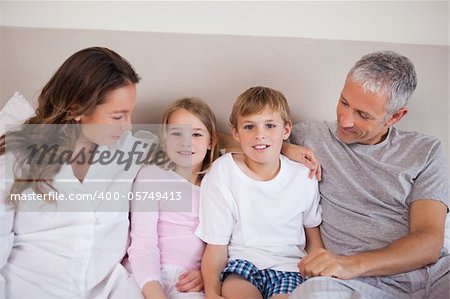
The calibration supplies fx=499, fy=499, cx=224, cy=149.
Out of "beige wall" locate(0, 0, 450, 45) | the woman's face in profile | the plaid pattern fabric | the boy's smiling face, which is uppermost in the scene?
"beige wall" locate(0, 0, 450, 45)

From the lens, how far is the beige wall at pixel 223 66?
157 cm

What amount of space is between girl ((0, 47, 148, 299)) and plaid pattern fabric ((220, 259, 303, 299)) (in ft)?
0.88

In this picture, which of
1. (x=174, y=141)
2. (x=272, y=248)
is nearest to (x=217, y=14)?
(x=174, y=141)

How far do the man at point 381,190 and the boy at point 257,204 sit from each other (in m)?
0.08

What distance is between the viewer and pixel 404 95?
4.67ft

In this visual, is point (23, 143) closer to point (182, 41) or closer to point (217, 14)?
point (182, 41)

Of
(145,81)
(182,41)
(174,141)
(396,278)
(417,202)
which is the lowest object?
(396,278)

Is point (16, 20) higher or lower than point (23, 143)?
higher

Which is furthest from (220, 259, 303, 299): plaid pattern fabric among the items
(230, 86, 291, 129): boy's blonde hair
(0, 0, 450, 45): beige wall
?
(0, 0, 450, 45): beige wall

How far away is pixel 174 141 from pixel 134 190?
18 centimetres

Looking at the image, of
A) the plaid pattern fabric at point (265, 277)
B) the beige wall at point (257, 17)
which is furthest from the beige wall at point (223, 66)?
the plaid pattern fabric at point (265, 277)

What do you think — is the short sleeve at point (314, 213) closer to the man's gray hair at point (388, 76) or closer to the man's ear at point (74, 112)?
the man's gray hair at point (388, 76)

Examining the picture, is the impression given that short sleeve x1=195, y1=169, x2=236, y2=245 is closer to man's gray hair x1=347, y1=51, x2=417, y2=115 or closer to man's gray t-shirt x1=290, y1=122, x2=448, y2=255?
man's gray t-shirt x1=290, y1=122, x2=448, y2=255

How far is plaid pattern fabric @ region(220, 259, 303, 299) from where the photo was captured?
1.33 meters
